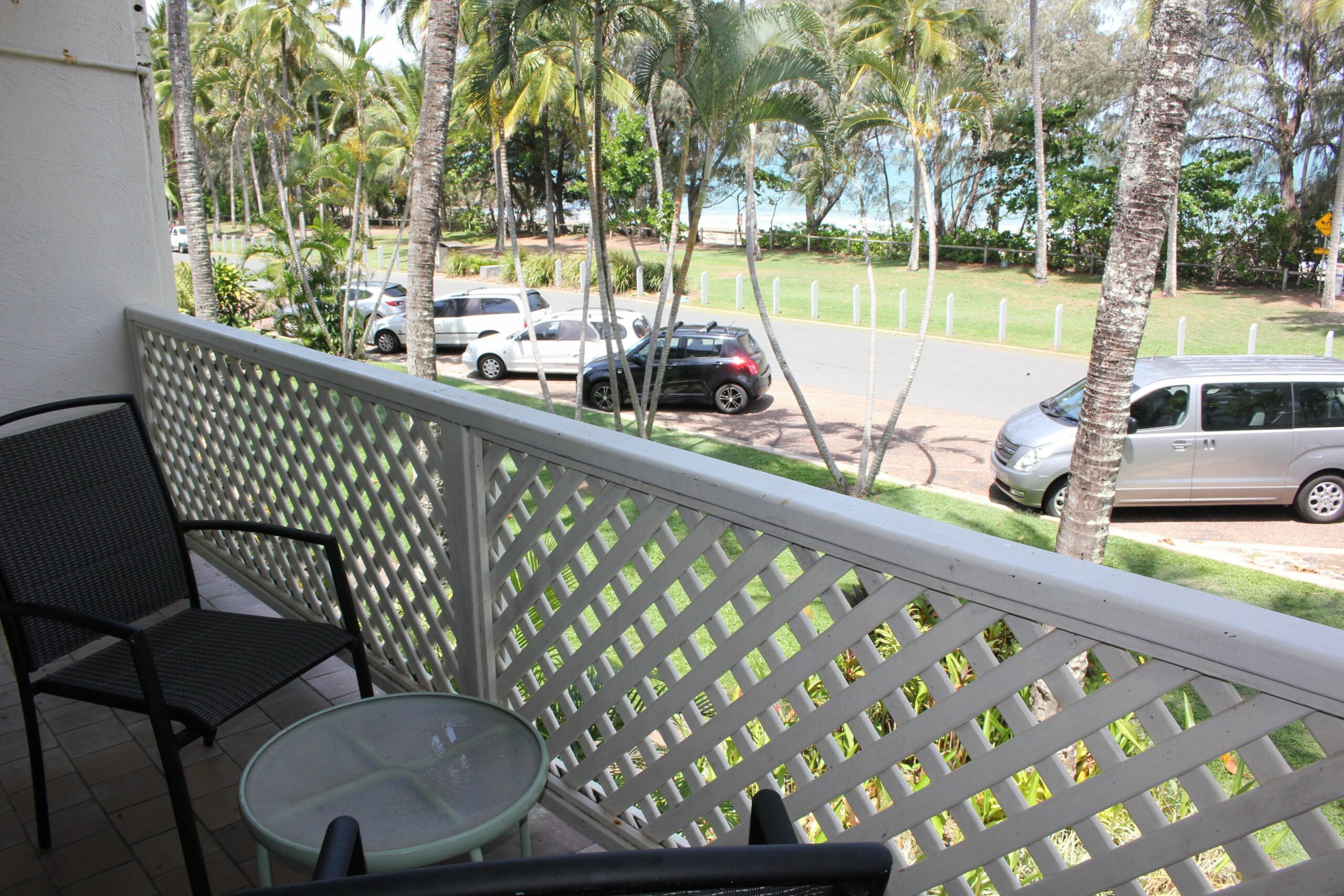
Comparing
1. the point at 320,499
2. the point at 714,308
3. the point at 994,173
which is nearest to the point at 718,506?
the point at 320,499

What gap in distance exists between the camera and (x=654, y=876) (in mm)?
854

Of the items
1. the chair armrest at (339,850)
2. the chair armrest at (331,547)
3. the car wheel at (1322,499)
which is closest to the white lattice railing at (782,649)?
the chair armrest at (331,547)

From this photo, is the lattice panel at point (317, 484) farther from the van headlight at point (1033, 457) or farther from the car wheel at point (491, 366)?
the car wheel at point (491, 366)

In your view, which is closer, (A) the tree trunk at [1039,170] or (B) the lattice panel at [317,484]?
(B) the lattice panel at [317,484]

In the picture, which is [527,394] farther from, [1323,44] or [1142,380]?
[1323,44]

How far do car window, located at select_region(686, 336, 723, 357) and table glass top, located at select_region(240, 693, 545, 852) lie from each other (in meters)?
13.2

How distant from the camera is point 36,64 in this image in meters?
3.48

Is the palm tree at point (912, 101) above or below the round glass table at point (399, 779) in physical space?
above

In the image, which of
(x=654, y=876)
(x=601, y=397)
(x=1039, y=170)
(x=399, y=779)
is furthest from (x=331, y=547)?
(x=1039, y=170)

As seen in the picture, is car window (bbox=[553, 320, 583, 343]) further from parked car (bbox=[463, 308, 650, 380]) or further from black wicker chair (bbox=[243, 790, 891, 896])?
black wicker chair (bbox=[243, 790, 891, 896])

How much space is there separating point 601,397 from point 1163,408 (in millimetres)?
8919

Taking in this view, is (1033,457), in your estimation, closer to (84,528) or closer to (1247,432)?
(1247,432)

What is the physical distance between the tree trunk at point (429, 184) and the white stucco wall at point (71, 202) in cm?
425

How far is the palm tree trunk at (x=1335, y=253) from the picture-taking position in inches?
891
